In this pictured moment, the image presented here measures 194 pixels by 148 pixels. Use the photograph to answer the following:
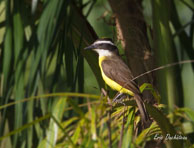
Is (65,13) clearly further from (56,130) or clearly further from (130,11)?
(56,130)

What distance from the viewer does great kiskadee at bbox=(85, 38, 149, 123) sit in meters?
2.54

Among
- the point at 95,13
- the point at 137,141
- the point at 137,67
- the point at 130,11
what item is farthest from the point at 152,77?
the point at 95,13

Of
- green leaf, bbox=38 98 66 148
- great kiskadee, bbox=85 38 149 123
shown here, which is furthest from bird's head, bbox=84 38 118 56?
green leaf, bbox=38 98 66 148

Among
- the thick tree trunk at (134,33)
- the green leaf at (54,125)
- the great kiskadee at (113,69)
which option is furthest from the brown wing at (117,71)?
the green leaf at (54,125)

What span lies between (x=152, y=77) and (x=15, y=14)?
35.4 inches

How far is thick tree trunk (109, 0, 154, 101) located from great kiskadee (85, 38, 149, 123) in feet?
0.42

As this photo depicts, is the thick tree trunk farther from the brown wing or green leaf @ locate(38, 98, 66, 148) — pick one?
green leaf @ locate(38, 98, 66, 148)

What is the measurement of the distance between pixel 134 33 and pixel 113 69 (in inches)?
17.1

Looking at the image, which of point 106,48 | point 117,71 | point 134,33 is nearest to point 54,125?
point 134,33

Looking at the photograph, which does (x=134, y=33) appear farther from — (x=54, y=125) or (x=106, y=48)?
(x=54, y=125)

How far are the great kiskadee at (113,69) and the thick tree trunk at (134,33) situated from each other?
0.13 meters

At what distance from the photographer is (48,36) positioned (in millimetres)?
1819

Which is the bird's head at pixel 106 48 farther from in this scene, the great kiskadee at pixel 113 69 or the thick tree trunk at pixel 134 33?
the thick tree trunk at pixel 134 33

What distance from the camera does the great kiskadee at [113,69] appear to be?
254 centimetres
